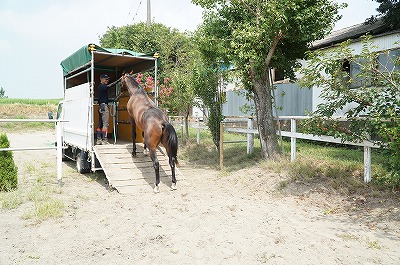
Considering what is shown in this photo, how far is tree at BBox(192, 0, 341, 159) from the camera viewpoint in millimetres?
7582

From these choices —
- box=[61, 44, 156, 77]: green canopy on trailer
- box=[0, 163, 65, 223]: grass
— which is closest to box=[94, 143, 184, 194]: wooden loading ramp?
box=[0, 163, 65, 223]: grass

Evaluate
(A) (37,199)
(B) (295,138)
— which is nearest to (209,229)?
(A) (37,199)

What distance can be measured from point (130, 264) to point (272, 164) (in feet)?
17.0

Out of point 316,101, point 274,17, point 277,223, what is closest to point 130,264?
point 277,223

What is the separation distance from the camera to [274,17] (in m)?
7.37

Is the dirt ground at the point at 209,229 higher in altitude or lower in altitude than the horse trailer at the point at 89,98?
lower

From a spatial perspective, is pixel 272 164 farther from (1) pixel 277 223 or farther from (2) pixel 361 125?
(1) pixel 277 223

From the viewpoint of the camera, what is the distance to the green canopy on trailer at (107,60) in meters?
8.27

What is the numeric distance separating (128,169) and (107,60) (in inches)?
151

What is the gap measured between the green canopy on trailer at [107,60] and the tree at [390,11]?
745 cm

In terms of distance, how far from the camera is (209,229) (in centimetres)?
474

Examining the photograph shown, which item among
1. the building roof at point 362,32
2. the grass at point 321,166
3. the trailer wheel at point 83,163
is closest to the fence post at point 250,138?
the grass at point 321,166

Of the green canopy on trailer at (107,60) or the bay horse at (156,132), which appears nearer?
the bay horse at (156,132)

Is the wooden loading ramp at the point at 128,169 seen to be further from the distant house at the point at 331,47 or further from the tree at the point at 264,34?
the distant house at the point at 331,47
